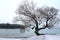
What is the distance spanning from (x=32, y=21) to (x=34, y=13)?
2.89ft

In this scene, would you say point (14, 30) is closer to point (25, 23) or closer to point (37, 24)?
point (25, 23)

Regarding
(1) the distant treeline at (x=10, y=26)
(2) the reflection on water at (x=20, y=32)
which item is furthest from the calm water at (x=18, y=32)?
(1) the distant treeline at (x=10, y=26)

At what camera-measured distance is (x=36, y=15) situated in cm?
1499

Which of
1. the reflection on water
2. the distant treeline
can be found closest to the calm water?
the reflection on water

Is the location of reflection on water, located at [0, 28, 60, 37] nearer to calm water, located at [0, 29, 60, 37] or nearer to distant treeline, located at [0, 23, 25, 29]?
calm water, located at [0, 29, 60, 37]

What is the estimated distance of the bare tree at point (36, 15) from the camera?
14.7 m

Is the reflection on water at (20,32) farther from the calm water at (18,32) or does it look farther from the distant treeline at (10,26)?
the distant treeline at (10,26)

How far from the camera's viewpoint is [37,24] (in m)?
14.5

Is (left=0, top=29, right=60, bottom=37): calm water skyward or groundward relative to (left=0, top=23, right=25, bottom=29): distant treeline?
groundward

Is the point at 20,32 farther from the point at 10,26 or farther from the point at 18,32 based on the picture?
the point at 10,26

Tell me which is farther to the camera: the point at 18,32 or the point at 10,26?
the point at 18,32

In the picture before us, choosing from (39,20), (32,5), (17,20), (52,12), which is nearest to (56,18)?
(52,12)

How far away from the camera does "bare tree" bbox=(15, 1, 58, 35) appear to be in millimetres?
14727

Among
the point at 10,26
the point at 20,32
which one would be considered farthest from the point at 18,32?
the point at 10,26
